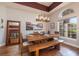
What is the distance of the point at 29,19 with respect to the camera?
6.78ft

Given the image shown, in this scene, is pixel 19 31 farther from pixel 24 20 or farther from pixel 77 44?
pixel 77 44

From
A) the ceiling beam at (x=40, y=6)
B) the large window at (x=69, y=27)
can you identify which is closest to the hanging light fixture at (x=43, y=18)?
the ceiling beam at (x=40, y=6)

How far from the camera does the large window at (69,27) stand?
199cm

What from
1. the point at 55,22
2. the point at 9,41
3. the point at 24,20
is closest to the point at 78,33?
the point at 55,22

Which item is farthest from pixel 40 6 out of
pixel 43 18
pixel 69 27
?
pixel 69 27

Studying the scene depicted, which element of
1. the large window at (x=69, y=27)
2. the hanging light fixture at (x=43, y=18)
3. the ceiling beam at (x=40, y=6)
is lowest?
the large window at (x=69, y=27)

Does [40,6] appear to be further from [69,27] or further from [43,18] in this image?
[69,27]

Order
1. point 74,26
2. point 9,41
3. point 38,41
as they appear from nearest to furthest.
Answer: point 74,26, point 9,41, point 38,41

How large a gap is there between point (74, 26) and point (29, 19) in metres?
1.17

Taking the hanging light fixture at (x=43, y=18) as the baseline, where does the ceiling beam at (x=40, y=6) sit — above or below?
above

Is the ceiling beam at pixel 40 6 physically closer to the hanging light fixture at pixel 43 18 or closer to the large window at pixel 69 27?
the hanging light fixture at pixel 43 18

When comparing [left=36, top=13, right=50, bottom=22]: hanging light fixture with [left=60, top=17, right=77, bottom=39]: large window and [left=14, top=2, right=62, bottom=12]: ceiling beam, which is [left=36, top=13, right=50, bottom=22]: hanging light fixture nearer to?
[left=14, top=2, right=62, bottom=12]: ceiling beam

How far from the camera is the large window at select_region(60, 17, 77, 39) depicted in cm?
199

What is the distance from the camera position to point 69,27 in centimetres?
209
